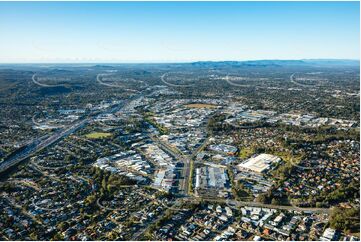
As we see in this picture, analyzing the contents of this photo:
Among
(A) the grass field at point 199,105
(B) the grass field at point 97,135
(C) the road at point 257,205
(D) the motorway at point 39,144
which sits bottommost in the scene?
(A) the grass field at point 199,105

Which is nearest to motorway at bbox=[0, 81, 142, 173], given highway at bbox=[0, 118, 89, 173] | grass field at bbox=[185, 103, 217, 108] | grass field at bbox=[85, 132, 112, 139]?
highway at bbox=[0, 118, 89, 173]

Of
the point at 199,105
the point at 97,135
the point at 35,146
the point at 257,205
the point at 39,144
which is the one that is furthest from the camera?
the point at 199,105

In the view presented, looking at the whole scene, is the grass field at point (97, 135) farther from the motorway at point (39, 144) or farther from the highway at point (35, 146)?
the highway at point (35, 146)

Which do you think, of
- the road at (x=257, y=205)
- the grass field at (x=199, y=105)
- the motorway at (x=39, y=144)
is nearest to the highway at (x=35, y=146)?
the motorway at (x=39, y=144)

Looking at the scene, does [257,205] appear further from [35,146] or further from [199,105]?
[199,105]

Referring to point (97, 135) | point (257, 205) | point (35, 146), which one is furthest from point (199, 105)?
point (257, 205)

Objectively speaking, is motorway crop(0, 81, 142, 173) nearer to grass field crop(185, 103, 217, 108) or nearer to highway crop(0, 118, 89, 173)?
highway crop(0, 118, 89, 173)

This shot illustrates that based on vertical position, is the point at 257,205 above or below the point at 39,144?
above

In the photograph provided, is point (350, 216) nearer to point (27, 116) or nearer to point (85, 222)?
point (85, 222)

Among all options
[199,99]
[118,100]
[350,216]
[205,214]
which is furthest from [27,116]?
[350,216]

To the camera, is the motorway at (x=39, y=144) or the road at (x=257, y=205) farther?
the motorway at (x=39, y=144)

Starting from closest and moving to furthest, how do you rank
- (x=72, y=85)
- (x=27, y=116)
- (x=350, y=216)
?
(x=350, y=216) < (x=27, y=116) < (x=72, y=85)
